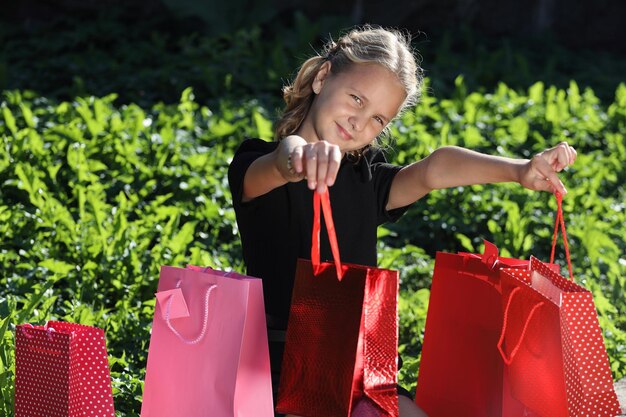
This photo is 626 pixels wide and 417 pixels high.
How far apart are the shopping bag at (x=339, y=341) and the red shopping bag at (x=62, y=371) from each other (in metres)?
0.39

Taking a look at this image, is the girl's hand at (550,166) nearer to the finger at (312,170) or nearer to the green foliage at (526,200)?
the finger at (312,170)

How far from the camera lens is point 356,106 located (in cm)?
282

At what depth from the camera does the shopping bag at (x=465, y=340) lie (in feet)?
8.99

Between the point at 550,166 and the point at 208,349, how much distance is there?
0.92 meters

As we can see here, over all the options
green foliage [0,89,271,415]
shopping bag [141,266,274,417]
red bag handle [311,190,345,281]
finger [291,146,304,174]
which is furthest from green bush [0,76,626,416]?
finger [291,146,304,174]

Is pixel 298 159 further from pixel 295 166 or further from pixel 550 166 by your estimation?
pixel 550 166

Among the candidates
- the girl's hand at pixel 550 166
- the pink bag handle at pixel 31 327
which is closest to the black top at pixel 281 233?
the girl's hand at pixel 550 166

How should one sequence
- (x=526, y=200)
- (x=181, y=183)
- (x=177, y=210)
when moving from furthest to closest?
(x=526, y=200) < (x=181, y=183) < (x=177, y=210)

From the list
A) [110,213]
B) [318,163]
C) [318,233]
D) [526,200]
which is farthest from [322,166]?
[526,200]

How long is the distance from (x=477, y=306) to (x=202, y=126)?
339 centimetres

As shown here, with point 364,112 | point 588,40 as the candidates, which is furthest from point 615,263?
point 588,40

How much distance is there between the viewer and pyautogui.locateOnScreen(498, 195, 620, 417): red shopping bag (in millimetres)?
2422

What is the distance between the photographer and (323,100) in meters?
2.86

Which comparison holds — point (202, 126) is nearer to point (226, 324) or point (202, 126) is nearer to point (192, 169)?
point (192, 169)
